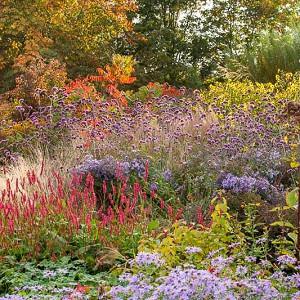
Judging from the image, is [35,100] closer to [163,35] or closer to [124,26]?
[124,26]

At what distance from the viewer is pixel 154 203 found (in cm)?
634

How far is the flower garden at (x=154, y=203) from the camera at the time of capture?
11.1 feet

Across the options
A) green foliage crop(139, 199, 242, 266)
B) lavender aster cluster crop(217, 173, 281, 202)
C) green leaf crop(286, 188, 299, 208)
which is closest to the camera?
green leaf crop(286, 188, 299, 208)

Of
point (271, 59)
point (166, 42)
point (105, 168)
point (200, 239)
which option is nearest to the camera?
point (200, 239)

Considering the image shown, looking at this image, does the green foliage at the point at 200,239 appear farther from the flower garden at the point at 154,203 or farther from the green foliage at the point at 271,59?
the green foliage at the point at 271,59

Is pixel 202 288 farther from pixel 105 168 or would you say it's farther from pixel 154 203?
pixel 105 168

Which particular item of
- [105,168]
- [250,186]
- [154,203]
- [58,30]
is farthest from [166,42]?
[250,186]

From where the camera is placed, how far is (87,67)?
17.7m

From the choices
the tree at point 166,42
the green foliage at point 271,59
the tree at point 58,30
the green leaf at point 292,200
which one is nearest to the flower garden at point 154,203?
the green leaf at point 292,200

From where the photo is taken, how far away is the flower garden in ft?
11.1

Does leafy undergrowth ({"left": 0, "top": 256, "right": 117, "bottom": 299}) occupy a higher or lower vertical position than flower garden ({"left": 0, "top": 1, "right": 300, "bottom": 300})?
lower

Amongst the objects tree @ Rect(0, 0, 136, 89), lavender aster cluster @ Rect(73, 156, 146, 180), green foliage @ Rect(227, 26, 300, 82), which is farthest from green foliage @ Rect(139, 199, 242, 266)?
tree @ Rect(0, 0, 136, 89)

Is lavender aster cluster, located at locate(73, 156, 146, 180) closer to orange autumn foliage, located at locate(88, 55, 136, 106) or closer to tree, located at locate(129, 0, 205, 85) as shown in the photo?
orange autumn foliage, located at locate(88, 55, 136, 106)

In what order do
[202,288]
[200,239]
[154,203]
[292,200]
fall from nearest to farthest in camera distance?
[202,288] < [292,200] < [200,239] < [154,203]
